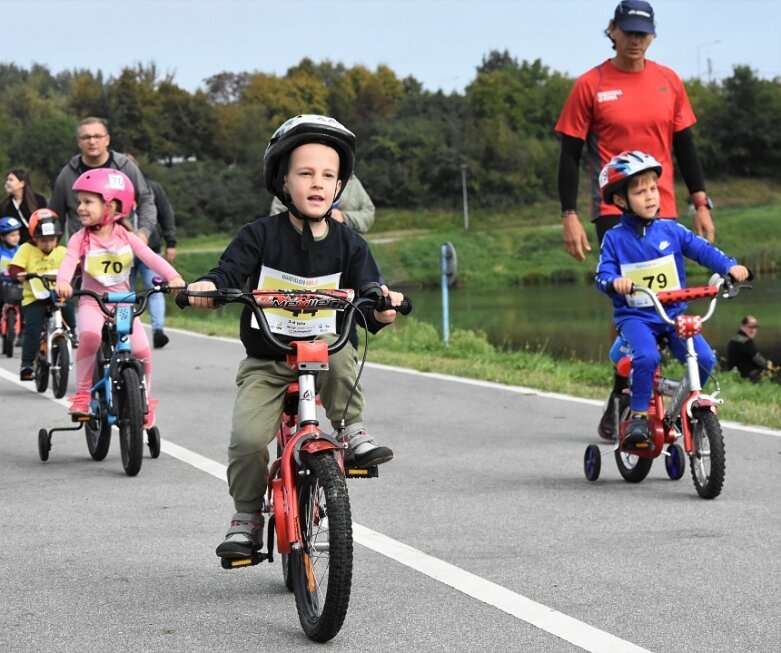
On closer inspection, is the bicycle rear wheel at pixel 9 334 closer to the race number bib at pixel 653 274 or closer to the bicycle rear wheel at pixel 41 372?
the bicycle rear wheel at pixel 41 372

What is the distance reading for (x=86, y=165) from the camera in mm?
11711

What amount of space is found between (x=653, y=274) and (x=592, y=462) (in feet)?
3.46

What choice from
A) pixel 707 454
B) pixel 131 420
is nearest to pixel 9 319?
pixel 131 420

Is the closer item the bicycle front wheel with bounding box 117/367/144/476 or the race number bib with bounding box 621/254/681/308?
the race number bib with bounding box 621/254/681/308

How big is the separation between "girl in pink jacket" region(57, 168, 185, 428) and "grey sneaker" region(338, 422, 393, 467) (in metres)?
3.78

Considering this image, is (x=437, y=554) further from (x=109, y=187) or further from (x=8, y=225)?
(x=8, y=225)

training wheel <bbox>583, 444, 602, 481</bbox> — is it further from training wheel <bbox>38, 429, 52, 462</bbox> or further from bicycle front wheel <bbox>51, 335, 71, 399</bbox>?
bicycle front wheel <bbox>51, 335, 71, 399</bbox>

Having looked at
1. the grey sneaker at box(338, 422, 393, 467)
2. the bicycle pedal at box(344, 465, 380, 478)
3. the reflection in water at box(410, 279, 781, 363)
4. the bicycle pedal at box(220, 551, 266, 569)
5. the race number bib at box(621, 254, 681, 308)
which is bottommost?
the reflection in water at box(410, 279, 781, 363)

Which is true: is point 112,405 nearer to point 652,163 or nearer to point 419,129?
point 652,163

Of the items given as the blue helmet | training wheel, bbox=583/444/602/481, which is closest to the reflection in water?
the blue helmet

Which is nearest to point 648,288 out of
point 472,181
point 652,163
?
point 652,163

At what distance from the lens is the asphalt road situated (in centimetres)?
483

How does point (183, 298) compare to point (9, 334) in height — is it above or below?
above

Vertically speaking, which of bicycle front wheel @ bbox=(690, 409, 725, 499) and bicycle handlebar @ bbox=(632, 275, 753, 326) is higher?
bicycle handlebar @ bbox=(632, 275, 753, 326)
